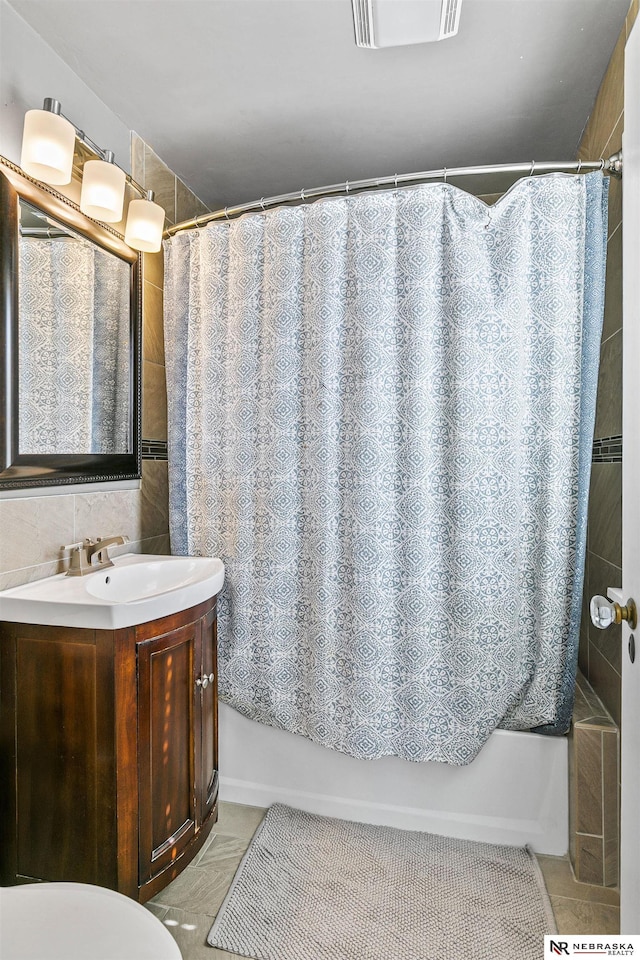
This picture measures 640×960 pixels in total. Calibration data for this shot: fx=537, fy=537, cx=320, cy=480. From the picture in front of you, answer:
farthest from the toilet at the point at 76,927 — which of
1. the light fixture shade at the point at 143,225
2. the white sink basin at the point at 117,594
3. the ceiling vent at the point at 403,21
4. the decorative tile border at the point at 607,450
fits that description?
the ceiling vent at the point at 403,21

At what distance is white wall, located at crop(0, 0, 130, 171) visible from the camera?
1.44 meters

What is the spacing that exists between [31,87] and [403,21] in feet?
3.50

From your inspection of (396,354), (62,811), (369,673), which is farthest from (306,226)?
(62,811)

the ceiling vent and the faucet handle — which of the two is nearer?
the ceiling vent

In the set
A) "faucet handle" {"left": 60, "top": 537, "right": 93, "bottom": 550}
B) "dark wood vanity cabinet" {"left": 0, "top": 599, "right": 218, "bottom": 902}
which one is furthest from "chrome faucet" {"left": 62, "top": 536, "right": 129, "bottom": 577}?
"dark wood vanity cabinet" {"left": 0, "top": 599, "right": 218, "bottom": 902}

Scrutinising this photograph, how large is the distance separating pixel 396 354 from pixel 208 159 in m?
1.22

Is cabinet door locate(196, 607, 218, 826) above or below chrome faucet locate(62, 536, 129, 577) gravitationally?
below

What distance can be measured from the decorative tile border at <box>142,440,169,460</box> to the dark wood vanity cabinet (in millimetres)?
858

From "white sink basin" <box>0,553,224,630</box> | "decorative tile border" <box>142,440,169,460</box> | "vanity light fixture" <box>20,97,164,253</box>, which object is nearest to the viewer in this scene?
"white sink basin" <box>0,553,224,630</box>

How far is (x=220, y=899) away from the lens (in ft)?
5.03

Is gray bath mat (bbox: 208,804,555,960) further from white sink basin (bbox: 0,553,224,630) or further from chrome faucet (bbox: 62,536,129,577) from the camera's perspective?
chrome faucet (bbox: 62,536,129,577)

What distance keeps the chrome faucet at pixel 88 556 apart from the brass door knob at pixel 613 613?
136cm

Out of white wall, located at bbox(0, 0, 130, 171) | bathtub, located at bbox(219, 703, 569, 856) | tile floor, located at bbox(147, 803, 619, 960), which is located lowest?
tile floor, located at bbox(147, 803, 619, 960)

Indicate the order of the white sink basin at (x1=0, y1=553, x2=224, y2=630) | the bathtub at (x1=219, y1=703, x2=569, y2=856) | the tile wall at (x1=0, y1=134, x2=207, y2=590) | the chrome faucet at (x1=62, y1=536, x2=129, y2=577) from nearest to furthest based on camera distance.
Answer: the white sink basin at (x1=0, y1=553, x2=224, y2=630) < the tile wall at (x1=0, y1=134, x2=207, y2=590) < the chrome faucet at (x1=62, y1=536, x2=129, y2=577) < the bathtub at (x1=219, y1=703, x2=569, y2=856)
